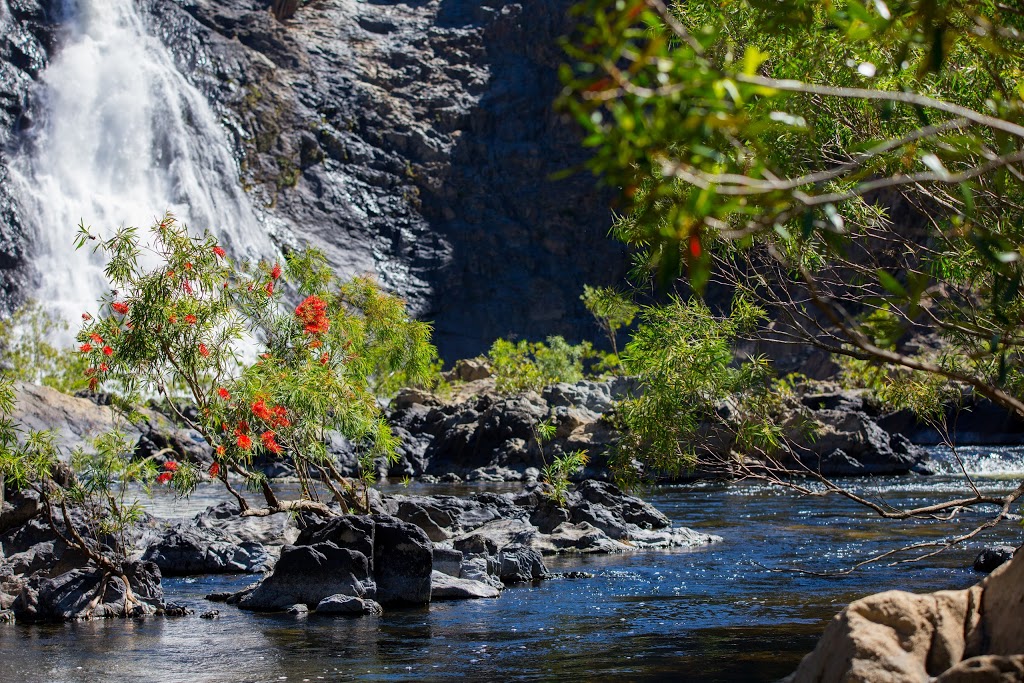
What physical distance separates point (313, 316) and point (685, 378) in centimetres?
727

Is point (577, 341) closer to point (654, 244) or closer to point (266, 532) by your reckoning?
point (266, 532)

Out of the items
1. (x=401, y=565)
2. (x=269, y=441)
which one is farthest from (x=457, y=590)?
(x=269, y=441)

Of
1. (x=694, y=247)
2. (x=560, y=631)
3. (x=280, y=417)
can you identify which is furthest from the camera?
(x=280, y=417)

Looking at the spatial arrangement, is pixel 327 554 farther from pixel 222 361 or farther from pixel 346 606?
pixel 222 361

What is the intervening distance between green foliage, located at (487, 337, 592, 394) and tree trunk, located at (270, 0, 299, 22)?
128 feet

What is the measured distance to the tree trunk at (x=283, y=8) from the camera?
79625 mm

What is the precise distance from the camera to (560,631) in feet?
39.1

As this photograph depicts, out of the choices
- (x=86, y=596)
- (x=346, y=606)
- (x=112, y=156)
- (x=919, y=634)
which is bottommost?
(x=346, y=606)

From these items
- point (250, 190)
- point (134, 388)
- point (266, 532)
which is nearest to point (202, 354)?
point (134, 388)

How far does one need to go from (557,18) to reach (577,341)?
24.2 metres

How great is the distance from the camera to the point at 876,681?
5.45m

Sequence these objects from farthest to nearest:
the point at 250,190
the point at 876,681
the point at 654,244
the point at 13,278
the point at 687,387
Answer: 1. the point at 250,190
2. the point at 13,278
3. the point at 687,387
4. the point at 876,681
5. the point at 654,244

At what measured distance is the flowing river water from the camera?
397 inches

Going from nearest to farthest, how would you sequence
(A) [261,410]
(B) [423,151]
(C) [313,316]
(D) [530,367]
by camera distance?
1. (A) [261,410]
2. (C) [313,316]
3. (D) [530,367]
4. (B) [423,151]
